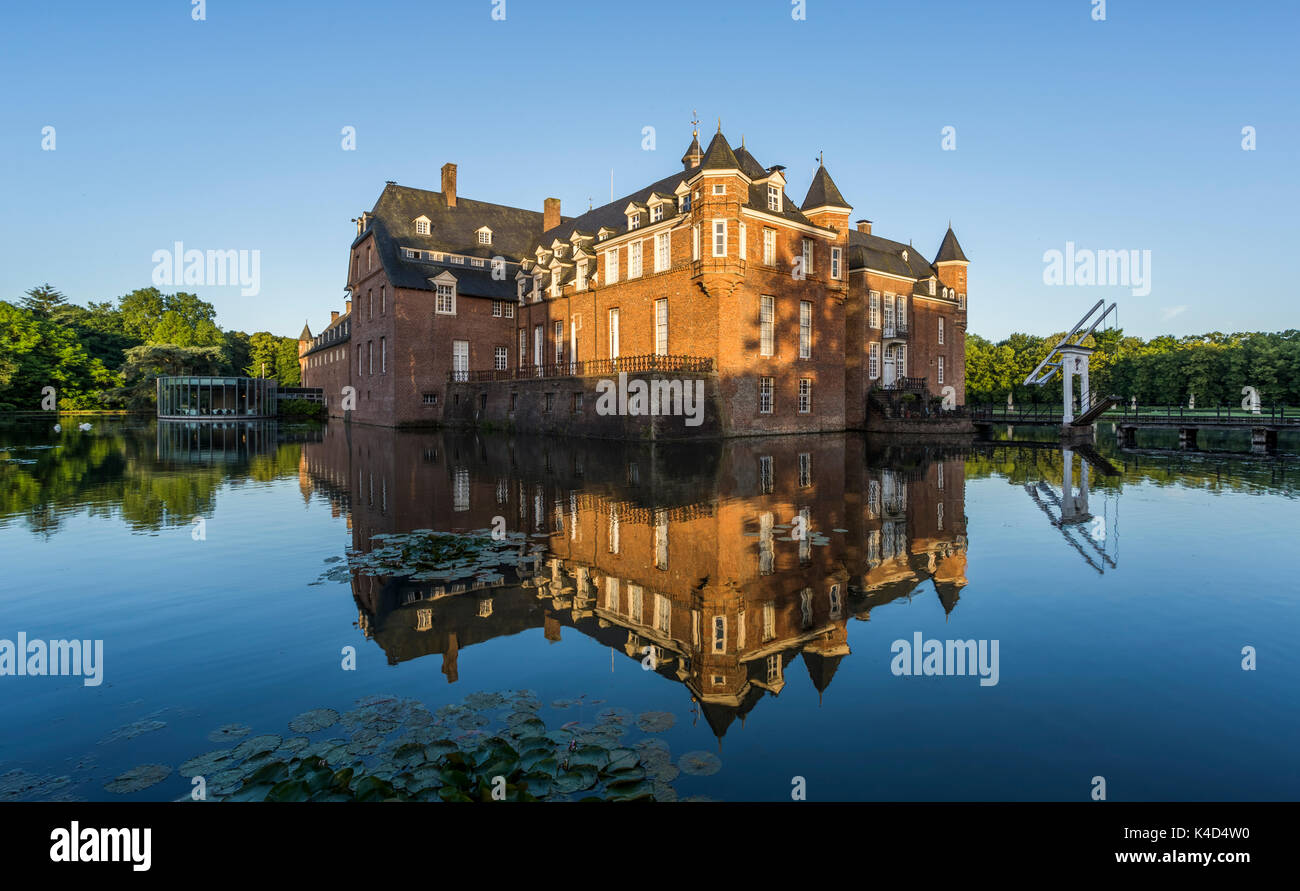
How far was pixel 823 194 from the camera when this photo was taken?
39.5 m

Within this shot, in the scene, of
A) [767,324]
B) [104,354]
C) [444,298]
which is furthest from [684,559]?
[104,354]

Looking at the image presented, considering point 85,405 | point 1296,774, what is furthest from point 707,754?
point 85,405

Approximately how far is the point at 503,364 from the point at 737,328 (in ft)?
72.1

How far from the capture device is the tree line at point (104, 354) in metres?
63.9

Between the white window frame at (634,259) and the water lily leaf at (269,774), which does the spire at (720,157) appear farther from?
the water lily leaf at (269,774)

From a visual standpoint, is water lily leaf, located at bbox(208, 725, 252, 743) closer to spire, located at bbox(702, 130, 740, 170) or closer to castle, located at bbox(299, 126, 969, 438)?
castle, located at bbox(299, 126, 969, 438)

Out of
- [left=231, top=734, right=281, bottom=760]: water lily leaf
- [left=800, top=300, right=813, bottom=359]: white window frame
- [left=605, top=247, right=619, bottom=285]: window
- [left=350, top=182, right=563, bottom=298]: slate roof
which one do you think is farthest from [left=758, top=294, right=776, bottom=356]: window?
[left=231, top=734, right=281, bottom=760]: water lily leaf

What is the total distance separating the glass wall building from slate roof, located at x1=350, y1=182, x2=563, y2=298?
24.5 m

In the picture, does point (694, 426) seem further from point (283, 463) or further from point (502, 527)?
point (502, 527)

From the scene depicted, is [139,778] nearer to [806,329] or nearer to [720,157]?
[720,157]

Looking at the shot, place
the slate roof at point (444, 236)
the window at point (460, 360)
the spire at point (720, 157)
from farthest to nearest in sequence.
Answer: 1. the window at point (460, 360)
2. the slate roof at point (444, 236)
3. the spire at point (720, 157)

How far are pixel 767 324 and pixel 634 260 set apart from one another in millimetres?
8847

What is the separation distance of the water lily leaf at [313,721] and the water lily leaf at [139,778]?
737 millimetres

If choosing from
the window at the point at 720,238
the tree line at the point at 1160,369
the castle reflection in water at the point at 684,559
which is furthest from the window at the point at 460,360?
the tree line at the point at 1160,369
